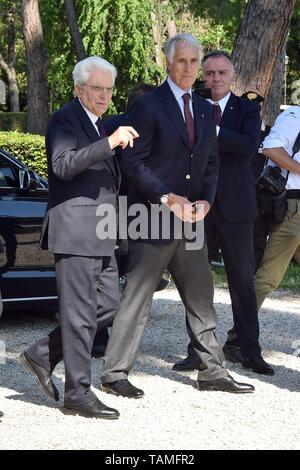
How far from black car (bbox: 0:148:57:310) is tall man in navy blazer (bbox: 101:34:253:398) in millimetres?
2140

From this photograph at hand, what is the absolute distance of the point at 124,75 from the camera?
117ft

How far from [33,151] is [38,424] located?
13865 mm

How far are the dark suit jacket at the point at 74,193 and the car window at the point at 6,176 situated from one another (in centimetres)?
299

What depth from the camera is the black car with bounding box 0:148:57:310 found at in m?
8.11

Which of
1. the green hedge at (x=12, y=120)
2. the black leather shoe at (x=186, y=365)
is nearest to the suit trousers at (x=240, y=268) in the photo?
the black leather shoe at (x=186, y=365)

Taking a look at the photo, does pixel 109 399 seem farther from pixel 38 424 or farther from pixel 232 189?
pixel 232 189

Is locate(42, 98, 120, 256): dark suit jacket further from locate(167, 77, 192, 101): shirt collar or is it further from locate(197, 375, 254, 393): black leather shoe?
locate(197, 375, 254, 393): black leather shoe

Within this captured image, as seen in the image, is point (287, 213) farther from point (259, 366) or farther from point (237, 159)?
point (259, 366)

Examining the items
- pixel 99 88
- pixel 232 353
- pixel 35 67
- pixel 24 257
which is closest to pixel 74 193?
pixel 99 88

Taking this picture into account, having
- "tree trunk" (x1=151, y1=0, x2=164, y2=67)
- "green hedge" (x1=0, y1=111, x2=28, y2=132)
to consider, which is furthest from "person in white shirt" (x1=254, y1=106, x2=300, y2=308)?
"green hedge" (x1=0, y1=111, x2=28, y2=132)

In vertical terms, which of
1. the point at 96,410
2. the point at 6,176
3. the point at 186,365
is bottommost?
the point at 186,365

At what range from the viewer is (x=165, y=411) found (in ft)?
19.0

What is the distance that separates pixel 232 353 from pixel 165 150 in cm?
183
